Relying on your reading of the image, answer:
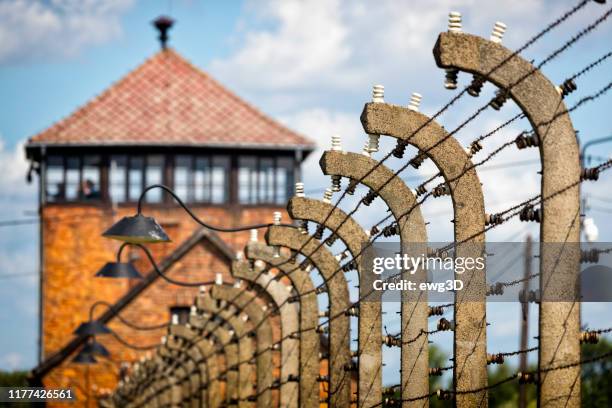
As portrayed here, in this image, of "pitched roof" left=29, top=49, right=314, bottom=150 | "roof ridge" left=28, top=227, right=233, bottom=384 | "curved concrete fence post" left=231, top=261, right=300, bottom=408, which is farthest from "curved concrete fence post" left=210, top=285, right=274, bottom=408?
"pitched roof" left=29, top=49, right=314, bottom=150

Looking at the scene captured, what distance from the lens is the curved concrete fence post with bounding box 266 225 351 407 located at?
15.1 metres

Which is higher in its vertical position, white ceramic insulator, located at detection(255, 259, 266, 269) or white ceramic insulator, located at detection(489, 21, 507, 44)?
white ceramic insulator, located at detection(489, 21, 507, 44)

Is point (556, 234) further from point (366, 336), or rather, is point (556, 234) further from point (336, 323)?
point (336, 323)

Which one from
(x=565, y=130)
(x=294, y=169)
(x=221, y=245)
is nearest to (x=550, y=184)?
(x=565, y=130)

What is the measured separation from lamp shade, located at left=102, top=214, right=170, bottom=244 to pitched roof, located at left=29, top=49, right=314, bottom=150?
36.4 meters

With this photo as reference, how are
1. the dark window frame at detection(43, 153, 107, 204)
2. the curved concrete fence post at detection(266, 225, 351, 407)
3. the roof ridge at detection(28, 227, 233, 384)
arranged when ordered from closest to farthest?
1. the curved concrete fence post at detection(266, 225, 351, 407)
2. the roof ridge at detection(28, 227, 233, 384)
3. the dark window frame at detection(43, 153, 107, 204)

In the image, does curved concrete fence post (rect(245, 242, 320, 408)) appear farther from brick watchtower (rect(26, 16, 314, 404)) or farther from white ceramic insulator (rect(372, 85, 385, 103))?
brick watchtower (rect(26, 16, 314, 404))

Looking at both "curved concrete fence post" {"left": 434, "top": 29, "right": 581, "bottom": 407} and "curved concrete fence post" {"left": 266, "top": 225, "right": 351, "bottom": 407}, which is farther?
"curved concrete fence post" {"left": 266, "top": 225, "right": 351, "bottom": 407}

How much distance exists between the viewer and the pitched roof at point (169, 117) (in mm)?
52281

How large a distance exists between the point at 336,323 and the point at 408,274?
11.1 ft

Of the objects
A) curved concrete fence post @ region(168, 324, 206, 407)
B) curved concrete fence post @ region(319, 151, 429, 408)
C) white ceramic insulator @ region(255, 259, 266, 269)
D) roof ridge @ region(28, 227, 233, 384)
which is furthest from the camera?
roof ridge @ region(28, 227, 233, 384)

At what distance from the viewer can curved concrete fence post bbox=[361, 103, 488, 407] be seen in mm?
10180

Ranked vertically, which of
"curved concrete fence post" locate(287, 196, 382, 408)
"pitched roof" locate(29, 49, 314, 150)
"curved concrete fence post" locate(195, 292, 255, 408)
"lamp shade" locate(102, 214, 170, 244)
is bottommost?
"curved concrete fence post" locate(195, 292, 255, 408)

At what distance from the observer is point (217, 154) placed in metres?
52.6
